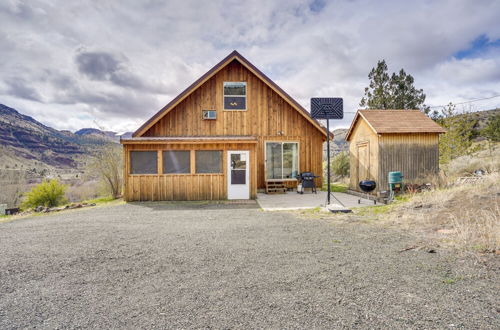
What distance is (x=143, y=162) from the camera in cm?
1166

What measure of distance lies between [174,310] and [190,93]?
12.5 metres

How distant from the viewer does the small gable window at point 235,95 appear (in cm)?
1445

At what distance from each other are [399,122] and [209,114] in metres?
9.36

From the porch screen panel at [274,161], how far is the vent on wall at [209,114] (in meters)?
3.22

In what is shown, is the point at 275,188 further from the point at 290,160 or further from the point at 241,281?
the point at 241,281

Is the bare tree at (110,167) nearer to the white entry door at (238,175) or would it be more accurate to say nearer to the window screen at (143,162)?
the window screen at (143,162)

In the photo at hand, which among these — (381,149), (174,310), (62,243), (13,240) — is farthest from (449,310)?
(381,149)

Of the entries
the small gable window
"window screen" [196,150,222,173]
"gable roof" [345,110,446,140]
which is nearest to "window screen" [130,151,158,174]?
"window screen" [196,150,222,173]

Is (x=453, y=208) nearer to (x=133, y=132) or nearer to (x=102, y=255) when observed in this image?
(x=102, y=255)

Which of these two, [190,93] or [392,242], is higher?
[190,93]

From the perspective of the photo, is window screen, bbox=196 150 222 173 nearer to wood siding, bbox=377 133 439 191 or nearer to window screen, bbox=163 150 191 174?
window screen, bbox=163 150 191 174

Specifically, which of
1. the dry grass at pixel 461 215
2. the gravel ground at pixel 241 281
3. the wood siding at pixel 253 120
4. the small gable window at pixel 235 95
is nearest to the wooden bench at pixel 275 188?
the wood siding at pixel 253 120

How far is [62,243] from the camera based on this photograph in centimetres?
553

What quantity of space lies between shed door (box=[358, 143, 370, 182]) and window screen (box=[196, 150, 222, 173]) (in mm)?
7163
